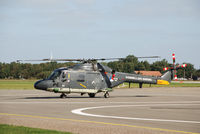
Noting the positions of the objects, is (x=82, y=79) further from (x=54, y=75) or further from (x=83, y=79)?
(x=54, y=75)

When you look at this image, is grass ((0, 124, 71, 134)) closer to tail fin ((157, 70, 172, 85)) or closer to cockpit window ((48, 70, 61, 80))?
cockpit window ((48, 70, 61, 80))

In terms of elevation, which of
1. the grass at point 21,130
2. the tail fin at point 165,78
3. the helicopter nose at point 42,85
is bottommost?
the grass at point 21,130

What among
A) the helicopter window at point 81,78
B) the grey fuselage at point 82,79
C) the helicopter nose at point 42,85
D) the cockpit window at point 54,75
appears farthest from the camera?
the helicopter window at point 81,78

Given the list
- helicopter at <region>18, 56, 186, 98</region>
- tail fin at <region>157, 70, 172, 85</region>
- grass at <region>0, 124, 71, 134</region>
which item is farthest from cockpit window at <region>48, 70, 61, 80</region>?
grass at <region>0, 124, 71, 134</region>

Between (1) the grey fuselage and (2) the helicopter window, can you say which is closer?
(1) the grey fuselage

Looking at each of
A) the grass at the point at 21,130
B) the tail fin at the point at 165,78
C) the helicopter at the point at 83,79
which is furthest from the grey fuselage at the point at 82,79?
the grass at the point at 21,130

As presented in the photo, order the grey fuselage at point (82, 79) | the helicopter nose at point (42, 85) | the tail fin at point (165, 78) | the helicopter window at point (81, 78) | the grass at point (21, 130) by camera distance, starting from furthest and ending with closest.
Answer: the tail fin at point (165, 78) → the helicopter window at point (81, 78) → the grey fuselage at point (82, 79) → the helicopter nose at point (42, 85) → the grass at point (21, 130)

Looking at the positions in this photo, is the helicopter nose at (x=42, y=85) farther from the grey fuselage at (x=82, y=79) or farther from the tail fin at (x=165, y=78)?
the tail fin at (x=165, y=78)

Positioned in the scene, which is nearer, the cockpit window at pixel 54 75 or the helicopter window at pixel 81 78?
the cockpit window at pixel 54 75

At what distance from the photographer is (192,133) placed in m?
11.3

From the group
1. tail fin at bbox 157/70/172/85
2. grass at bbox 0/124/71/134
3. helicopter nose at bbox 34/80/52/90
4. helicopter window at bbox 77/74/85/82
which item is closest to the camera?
grass at bbox 0/124/71/134

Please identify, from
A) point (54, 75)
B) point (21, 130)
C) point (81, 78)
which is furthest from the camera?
point (81, 78)

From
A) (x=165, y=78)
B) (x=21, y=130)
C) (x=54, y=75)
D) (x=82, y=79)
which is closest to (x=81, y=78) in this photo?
(x=82, y=79)

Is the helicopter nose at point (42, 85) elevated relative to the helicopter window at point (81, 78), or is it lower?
lower
